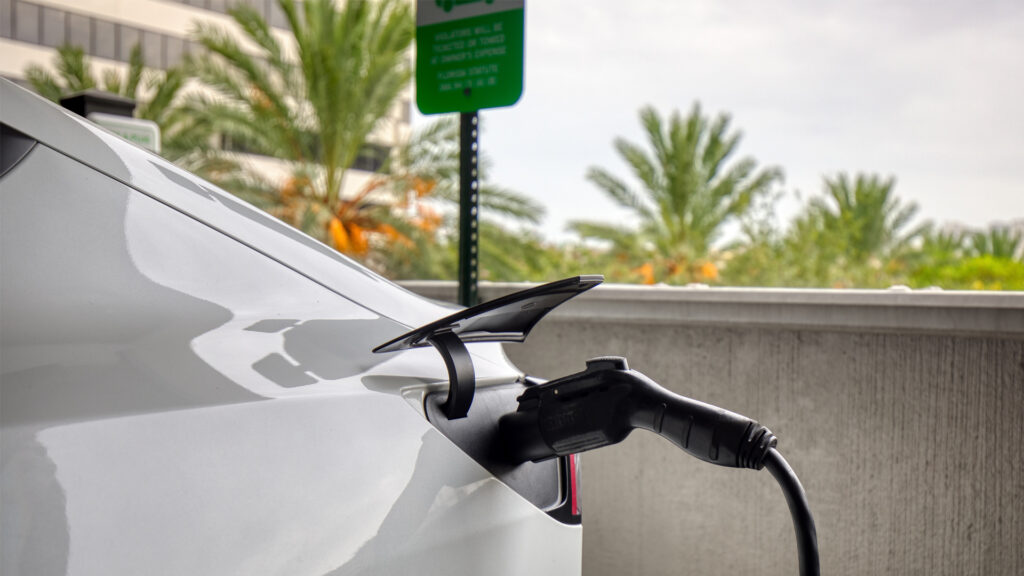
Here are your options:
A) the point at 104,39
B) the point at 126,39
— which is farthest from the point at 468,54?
the point at 126,39

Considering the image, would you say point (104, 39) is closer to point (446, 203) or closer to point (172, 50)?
point (172, 50)

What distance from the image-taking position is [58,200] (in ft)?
3.41

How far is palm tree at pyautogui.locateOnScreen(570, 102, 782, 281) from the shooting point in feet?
58.4

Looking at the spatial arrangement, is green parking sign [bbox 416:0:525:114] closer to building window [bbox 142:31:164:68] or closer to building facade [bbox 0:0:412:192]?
building facade [bbox 0:0:412:192]

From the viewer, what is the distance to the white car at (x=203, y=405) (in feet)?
2.83

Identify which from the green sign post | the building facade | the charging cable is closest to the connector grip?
the charging cable

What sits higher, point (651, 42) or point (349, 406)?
point (651, 42)

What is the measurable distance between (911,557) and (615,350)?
120 centimetres

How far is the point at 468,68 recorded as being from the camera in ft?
10.7

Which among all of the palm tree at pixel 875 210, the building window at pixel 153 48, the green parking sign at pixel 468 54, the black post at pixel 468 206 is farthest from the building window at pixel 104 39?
the black post at pixel 468 206

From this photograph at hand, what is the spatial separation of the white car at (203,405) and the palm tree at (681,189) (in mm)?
16832

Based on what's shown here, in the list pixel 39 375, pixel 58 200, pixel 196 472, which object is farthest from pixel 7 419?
pixel 58 200

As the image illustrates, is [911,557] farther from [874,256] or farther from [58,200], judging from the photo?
[874,256]

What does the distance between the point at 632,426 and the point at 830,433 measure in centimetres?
176
